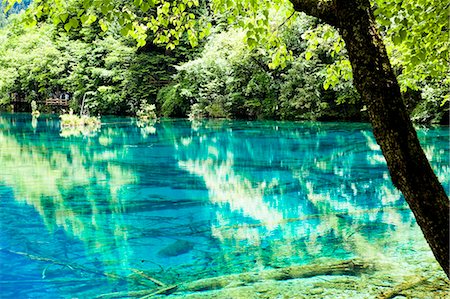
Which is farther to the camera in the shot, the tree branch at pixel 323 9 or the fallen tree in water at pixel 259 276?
the fallen tree in water at pixel 259 276

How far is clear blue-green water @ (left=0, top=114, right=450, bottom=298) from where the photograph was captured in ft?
15.9

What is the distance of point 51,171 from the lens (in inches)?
445

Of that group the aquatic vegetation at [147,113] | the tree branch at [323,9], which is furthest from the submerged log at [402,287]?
the aquatic vegetation at [147,113]

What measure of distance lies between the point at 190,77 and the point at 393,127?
3233 centimetres

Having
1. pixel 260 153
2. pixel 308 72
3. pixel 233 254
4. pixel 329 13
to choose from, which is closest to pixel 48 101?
pixel 308 72

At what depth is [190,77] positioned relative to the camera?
110 feet

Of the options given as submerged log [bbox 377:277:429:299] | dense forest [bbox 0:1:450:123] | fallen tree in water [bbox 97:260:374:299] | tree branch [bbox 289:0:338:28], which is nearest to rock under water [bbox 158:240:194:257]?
fallen tree in water [bbox 97:260:374:299]

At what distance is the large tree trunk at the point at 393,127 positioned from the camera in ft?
5.83

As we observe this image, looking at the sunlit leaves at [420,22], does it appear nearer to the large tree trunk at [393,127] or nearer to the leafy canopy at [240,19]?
the leafy canopy at [240,19]

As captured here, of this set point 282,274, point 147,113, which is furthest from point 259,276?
point 147,113

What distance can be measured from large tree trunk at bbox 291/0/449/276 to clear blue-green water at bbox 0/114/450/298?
121 inches

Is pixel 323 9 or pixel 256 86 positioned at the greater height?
pixel 256 86

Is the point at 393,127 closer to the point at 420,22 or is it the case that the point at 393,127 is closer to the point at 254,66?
the point at 420,22

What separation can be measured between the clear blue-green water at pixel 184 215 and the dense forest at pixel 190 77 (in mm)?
7420
